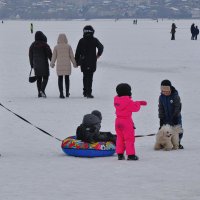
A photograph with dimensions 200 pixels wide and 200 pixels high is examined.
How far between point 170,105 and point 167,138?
0.49 metres

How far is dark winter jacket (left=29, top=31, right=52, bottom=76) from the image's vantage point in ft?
51.4

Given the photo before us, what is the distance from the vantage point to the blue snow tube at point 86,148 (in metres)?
8.84

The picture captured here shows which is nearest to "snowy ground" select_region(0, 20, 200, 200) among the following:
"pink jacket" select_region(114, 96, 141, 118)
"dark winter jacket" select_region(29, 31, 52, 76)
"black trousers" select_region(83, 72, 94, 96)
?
"black trousers" select_region(83, 72, 94, 96)

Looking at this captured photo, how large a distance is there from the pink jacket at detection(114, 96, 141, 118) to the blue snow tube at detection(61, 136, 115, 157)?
0.63 meters

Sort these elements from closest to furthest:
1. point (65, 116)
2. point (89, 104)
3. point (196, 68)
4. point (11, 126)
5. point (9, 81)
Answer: point (11, 126), point (65, 116), point (89, 104), point (9, 81), point (196, 68)

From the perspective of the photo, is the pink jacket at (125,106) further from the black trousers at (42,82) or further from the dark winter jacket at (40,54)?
the black trousers at (42,82)

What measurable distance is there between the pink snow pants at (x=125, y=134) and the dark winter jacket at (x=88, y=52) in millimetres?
7159

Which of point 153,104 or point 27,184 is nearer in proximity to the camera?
point 27,184

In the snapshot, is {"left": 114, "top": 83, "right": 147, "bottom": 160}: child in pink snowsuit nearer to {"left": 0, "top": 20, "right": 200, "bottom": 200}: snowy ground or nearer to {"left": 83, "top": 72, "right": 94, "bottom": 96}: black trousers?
{"left": 0, "top": 20, "right": 200, "bottom": 200}: snowy ground

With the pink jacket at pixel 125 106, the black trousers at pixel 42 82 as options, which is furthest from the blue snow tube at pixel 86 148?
the black trousers at pixel 42 82

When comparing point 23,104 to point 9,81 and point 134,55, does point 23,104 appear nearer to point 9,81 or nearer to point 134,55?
point 9,81

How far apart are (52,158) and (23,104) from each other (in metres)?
6.27

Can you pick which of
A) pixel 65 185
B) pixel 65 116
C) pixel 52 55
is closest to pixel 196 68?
pixel 52 55

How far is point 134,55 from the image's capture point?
33.8 metres
